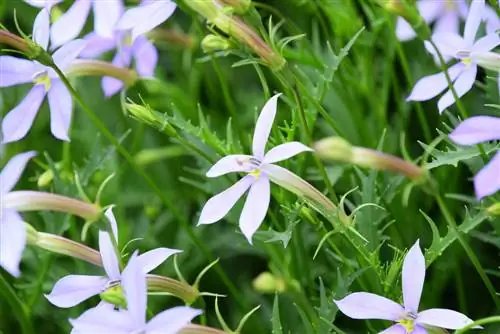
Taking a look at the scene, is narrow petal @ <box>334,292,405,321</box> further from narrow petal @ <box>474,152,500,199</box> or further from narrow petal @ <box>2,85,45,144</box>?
narrow petal @ <box>2,85,45,144</box>

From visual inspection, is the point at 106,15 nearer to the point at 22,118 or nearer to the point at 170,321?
the point at 22,118

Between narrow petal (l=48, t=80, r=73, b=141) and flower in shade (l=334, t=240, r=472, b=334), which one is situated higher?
narrow petal (l=48, t=80, r=73, b=141)

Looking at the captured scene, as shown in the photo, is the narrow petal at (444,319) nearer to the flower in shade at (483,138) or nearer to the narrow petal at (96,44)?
the flower in shade at (483,138)

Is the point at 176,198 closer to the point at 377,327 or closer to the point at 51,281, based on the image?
the point at 51,281

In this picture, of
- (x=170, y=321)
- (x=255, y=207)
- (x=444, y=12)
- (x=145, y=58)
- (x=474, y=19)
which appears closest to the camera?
(x=170, y=321)

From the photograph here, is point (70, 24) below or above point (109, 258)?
above

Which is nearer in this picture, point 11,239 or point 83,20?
point 11,239

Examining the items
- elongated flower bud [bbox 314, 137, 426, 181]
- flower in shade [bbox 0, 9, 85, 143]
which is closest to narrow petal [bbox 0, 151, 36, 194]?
flower in shade [bbox 0, 9, 85, 143]

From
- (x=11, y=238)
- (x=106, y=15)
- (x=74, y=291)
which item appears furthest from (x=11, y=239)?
(x=106, y=15)
